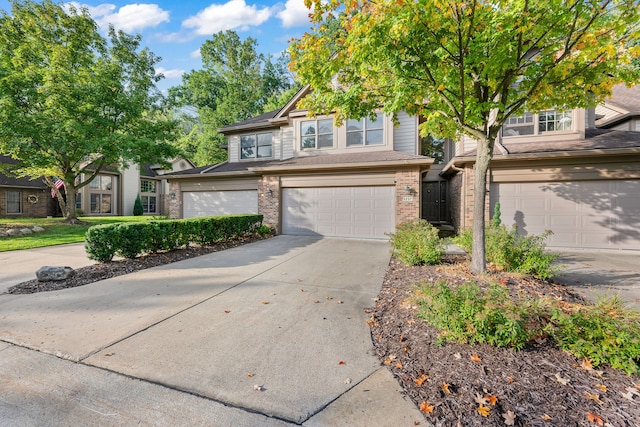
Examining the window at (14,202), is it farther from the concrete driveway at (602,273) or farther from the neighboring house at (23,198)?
the concrete driveway at (602,273)

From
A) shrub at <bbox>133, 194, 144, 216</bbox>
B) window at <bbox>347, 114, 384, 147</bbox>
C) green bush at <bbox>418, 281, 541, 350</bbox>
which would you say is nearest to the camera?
green bush at <bbox>418, 281, 541, 350</bbox>

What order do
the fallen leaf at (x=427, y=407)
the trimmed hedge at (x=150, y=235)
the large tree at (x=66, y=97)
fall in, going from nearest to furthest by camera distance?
1. the fallen leaf at (x=427, y=407)
2. the trimmed hedge at (x=150, y=235)
3. the large tree at (x=66, y=97)

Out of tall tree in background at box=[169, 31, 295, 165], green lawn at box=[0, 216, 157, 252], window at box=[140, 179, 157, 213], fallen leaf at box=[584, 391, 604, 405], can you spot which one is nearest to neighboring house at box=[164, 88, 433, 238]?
green lawn at box=[0, 216, 157, 252]

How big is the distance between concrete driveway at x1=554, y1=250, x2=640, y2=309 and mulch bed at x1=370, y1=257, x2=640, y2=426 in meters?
2.18

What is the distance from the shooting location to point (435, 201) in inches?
586

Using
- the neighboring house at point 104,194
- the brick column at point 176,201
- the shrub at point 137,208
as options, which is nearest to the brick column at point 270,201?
the brick column at point 176,201

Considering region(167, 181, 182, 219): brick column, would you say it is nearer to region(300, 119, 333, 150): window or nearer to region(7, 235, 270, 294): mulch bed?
region(7, 235, 270, 294): mulch bed

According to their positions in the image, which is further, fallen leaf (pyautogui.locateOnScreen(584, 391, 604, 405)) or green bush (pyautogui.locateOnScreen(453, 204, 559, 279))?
green bush (pyautogui.locateOnScreen(453, 204, 559, 279))

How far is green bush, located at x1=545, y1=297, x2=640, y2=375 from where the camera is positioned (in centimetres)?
250

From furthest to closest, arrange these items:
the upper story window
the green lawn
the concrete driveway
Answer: the upper story window → the green lawn → the concrete driveway

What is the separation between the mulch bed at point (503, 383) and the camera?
6.80 ft

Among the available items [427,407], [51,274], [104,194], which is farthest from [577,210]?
[104,194]

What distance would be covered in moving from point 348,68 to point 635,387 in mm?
6164

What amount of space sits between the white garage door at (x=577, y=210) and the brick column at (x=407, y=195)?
94.8 inches
